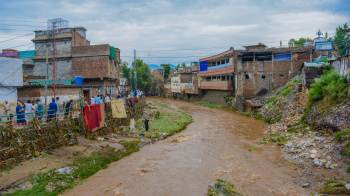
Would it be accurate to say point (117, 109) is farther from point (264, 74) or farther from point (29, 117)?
point (264, 74)

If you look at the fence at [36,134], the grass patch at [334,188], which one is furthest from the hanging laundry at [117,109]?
the grass patch at [334,188]

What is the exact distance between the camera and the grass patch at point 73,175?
38.0ft

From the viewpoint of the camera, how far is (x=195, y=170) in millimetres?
14703

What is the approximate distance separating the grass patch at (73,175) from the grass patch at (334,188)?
9.46 meters

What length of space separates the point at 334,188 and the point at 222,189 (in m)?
3.90

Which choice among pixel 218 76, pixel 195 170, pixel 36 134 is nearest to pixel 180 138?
pixel 195 170

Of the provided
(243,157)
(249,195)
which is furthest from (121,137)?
(249,195)

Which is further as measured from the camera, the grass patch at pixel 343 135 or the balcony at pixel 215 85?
the balcony at pixel 215 85

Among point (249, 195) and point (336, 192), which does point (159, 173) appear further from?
point (336, 192)

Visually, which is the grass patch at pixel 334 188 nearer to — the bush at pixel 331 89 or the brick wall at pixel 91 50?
the bush at pixel 331 89

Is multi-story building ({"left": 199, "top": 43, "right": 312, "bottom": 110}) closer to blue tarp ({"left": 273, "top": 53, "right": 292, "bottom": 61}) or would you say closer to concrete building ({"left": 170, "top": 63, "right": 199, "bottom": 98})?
blue tarp ({"left": 273, "top": 53, "right": 292, "bottom": 61})

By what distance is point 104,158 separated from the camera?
53.1ft

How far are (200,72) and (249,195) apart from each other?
41069 millimetres

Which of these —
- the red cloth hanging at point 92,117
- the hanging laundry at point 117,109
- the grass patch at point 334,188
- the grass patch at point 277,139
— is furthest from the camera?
the hanging laundry at point 117,109
